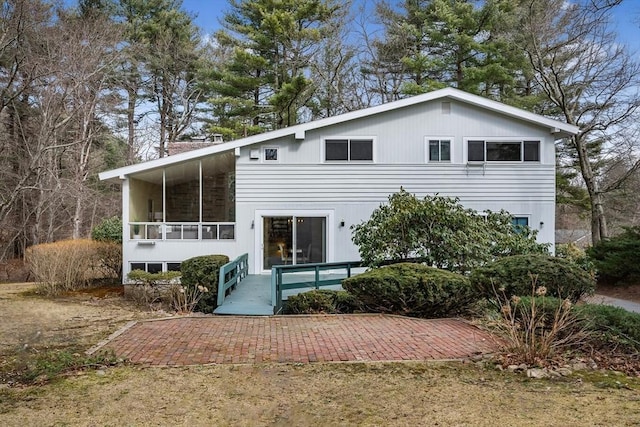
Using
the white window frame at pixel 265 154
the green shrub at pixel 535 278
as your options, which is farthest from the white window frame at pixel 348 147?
the green shrub at pixel 535 278

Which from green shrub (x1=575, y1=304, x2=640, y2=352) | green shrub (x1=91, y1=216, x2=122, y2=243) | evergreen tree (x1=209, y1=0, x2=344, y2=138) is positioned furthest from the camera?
evergreen tree (x1=209, y1=0, x2=344, y2=138)

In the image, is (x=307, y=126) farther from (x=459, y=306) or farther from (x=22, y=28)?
(x=22, y=28)

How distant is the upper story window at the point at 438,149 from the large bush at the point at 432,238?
3427mm

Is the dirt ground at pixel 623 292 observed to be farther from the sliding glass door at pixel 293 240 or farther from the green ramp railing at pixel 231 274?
the green ramp railing at pixel 231 274

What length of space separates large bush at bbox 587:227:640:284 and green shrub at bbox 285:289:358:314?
841 centimetres

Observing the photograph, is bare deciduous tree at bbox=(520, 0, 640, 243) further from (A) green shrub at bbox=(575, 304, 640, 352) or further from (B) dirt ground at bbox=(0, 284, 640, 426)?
(B) dirt ground at bbox=(0, 284, 640, 426)

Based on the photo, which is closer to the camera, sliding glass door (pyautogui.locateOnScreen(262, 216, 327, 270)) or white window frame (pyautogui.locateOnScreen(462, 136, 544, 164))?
sliding glass door (pyautogui.locateOnScreen(262, 216, 327, 270))

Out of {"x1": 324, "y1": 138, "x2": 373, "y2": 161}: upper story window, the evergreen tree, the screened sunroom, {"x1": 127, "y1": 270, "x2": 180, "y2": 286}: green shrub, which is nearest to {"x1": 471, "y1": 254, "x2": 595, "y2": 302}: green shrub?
{"x1": 324, "y1": 138, "x2": 373, "y2": 161}: upper story window

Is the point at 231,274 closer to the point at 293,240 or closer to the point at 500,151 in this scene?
the point at 293,240

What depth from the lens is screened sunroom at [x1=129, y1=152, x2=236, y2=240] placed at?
45.0ft

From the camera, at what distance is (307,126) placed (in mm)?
13891

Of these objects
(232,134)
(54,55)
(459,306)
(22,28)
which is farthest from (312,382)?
(232,134)

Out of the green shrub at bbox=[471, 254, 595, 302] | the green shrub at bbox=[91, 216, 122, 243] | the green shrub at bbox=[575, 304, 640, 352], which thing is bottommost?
the green shrub at bbox=[575, 304, 640, 352]

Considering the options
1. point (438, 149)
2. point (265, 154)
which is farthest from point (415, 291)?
point (265, 154)
